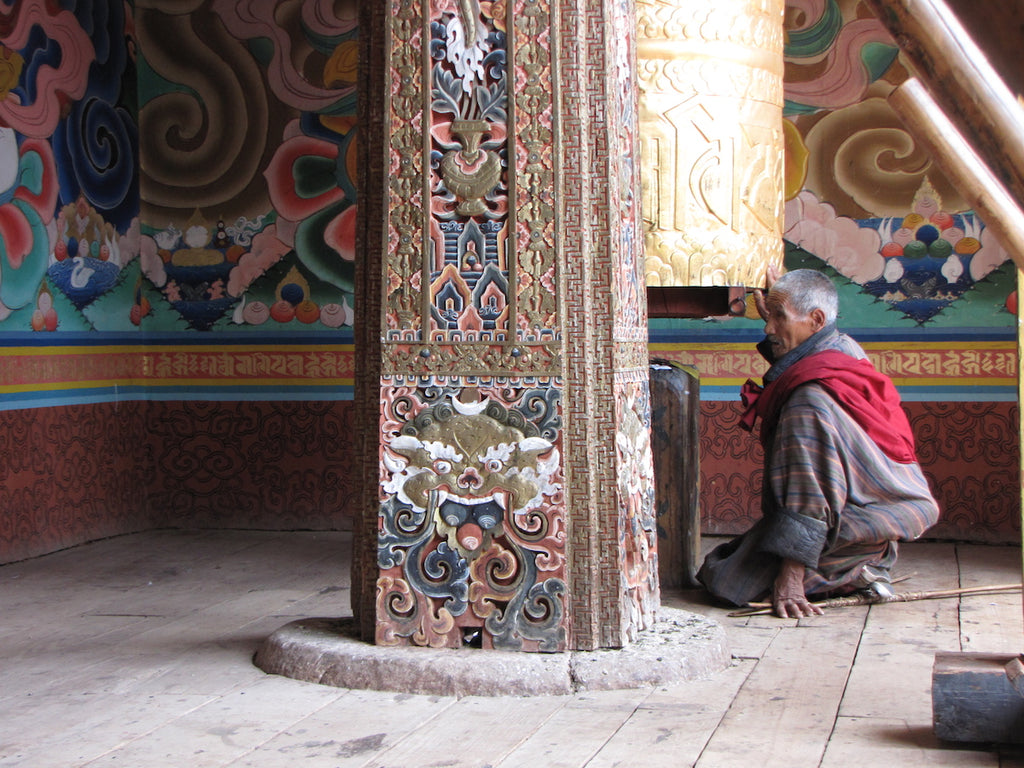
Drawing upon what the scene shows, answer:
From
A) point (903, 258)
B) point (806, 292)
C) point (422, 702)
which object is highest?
point (903, 258)

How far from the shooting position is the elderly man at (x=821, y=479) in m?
4.11

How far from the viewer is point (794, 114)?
5605 mm

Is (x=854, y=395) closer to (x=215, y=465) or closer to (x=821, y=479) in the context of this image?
(x=821, y=479)

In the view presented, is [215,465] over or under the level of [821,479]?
under

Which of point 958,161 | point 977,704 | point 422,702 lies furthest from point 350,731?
point 958,161

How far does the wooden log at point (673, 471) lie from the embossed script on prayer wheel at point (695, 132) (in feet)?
1.45

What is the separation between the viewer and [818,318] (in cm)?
445

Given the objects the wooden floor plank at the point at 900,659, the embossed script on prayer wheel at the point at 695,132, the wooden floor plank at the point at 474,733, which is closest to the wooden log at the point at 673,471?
the embossed script on prayer wheel at the point at 695,132

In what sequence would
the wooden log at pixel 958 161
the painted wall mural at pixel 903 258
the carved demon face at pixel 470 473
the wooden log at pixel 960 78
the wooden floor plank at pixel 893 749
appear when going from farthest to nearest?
the painted wall mural at pixel 903 258 → the carved demon face at pixel 470 473 → the wooden floor plank at pixel 893 749 → the wooden log at pixel 958 161 → the wooden log at pixel 960 78

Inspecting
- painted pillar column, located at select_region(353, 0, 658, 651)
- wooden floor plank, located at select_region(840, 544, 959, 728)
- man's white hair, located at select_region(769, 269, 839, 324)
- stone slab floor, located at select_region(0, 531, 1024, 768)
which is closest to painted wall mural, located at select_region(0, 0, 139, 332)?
stone slab floor, located at select_region(0, 531, 1024, 768)

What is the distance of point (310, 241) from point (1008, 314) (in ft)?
10.1

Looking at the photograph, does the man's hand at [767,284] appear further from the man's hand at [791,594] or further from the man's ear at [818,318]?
the man's hand at [791,594]

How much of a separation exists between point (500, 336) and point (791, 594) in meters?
1.53

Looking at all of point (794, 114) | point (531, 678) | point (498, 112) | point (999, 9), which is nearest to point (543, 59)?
point (498, 112)
